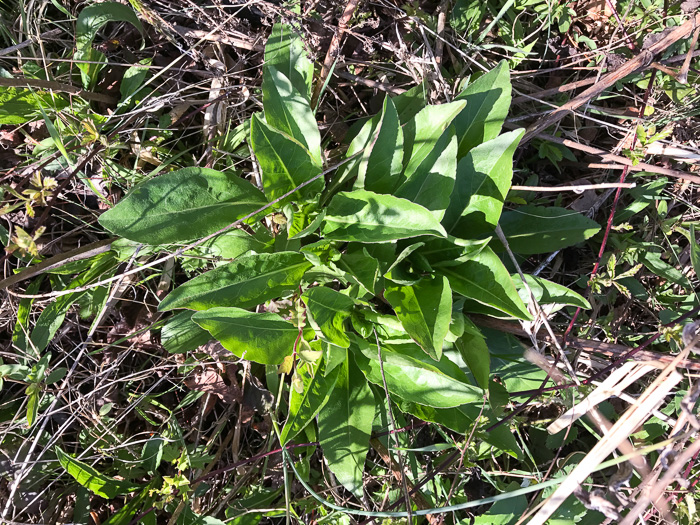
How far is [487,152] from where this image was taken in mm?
1981

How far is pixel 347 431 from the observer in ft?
6.77

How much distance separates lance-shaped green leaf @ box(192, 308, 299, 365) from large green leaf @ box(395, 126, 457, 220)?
664mm

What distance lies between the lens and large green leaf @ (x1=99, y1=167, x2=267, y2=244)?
1696mm

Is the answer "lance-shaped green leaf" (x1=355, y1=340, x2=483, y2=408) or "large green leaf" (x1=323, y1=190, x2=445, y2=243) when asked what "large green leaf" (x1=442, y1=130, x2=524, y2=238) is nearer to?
"large green leaf" (x1=323, y1=190, x2=445, y2=243)

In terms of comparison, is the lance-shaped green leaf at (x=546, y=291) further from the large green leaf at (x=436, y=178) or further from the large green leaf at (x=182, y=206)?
the large green leaf at (x=182, y=206)

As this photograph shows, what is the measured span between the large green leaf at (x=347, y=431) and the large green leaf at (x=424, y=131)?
838 millimetres

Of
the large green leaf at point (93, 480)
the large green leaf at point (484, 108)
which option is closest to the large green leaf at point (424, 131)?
the large green leaf at point (484, 108)

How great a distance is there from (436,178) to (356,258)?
0.41 metres

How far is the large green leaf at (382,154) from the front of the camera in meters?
1.92

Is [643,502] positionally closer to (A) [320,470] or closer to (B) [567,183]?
(A) [320,470]

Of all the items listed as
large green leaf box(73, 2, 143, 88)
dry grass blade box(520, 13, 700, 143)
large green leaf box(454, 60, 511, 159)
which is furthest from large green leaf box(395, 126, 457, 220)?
large green leaf box(73, 2, 143, 88)

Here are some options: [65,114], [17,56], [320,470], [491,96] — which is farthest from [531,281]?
[17,56]

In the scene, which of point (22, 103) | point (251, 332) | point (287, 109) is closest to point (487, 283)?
point (251, 332)

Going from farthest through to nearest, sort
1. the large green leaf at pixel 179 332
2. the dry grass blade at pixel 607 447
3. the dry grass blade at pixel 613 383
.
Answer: the large green leaf at pixel 179 332 → the dry grass blade at pixel 613 383 → the dry grass blade at pixel 607 447
